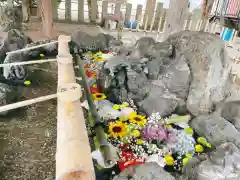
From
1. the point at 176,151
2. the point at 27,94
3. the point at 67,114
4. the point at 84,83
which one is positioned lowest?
the point at 176,151

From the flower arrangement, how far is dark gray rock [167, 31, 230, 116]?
407 millimetres

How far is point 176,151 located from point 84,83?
106 cm

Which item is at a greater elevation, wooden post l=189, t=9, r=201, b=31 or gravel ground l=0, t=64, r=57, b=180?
wooden post l=189, t=9, r=201, b=31

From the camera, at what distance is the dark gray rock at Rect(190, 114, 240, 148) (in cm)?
208

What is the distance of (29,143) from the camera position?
1.79m

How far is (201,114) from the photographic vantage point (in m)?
2.49

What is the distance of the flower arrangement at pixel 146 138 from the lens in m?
1.88

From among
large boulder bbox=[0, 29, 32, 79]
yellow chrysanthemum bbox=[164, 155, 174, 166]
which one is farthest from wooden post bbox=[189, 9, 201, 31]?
yellow chrysanthemum bbox=[164, 155, 174, 166]

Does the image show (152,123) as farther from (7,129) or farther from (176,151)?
(7,129)

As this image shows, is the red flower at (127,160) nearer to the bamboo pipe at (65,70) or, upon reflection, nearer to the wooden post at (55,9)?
the bamboo pipe at (65,70)

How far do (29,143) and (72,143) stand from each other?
1132mm

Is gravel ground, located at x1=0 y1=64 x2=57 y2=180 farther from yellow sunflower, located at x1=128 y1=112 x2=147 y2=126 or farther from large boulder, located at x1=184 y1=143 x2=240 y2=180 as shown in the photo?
large boulder, located at x1=184 y1=143 x2=240 y2=180

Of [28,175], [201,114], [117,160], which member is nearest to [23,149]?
[28,175]

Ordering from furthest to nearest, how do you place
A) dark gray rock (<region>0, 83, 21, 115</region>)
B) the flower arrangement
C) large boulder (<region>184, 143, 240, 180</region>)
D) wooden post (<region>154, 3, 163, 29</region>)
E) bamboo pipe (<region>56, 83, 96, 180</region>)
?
wooden post (<region>154, 3, 163, 29</region>) → dark gray rock (<region>0, 83, 21, 115</region>) → the flower arrangement → large boulder (<region>184, 143, 240, 180</region>) → bamboo pipe (<region>56, 83, 96, 180</region>)
